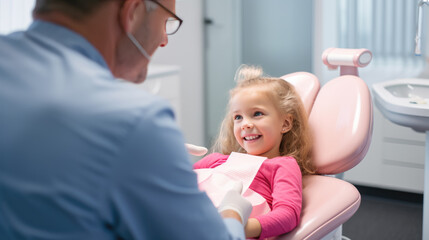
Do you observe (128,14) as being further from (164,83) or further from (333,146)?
(164,83)

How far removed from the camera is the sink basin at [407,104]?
1813mm

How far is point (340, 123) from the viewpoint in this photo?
60.5 inches

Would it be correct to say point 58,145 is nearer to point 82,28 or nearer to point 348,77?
point 82,28

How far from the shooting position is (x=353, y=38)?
2.79 meters

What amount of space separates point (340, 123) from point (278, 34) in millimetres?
1732

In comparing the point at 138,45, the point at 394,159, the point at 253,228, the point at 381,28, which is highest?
the point at 138,45

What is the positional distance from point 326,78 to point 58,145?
2451 mm

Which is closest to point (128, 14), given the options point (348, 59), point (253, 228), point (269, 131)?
point (253, 228)

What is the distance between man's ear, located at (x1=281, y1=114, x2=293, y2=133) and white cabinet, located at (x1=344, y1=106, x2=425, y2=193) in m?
1.26

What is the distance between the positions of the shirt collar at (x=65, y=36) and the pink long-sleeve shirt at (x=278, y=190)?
2.17 ft

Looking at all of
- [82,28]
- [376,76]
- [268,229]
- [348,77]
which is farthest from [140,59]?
[376,76]

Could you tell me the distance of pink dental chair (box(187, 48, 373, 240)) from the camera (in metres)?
1.31

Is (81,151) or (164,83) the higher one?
(81,151)

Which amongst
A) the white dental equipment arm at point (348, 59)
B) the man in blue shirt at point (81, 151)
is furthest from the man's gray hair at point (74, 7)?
the white dental equipment arm at point (348, 59)
